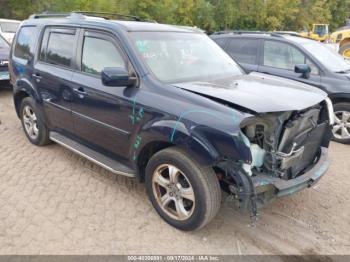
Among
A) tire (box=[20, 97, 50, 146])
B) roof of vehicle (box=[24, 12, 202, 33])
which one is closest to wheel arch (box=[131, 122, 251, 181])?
roof of vehicle (box=[24, 12, 202, 33])

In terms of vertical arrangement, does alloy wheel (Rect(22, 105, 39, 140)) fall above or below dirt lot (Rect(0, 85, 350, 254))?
above

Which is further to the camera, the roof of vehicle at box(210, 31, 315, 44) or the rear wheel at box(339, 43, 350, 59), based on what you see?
the rear wheel at box(339, 43, 350, 59)

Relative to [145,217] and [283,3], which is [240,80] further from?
[283,3]

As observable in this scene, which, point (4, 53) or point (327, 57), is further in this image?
point (4, 53)

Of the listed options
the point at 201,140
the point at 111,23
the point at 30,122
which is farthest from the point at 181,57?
the point at 30,122

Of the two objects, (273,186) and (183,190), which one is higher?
(273,186)

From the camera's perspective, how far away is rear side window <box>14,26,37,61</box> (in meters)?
5.12

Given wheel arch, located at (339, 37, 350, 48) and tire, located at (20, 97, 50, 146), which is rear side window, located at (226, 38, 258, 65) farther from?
wheel arch, located at (339, 37, 350, 48)

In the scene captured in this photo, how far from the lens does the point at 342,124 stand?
6.37 m

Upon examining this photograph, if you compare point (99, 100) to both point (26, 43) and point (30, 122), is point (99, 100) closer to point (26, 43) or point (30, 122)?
point (30, 122)

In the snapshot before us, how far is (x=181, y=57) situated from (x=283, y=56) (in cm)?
355

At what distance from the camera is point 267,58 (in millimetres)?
7078

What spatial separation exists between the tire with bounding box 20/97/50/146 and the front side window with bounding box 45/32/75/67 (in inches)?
31.8

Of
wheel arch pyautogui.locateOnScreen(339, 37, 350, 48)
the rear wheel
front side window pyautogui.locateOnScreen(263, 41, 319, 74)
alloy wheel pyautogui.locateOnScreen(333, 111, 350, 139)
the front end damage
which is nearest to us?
the front end damage
